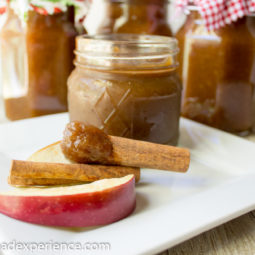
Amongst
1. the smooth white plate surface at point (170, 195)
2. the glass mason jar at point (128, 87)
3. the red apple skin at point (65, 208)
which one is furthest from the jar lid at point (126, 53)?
the red apple skin at point (65, 208)

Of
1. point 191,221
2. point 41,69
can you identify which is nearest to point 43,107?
point 41,69

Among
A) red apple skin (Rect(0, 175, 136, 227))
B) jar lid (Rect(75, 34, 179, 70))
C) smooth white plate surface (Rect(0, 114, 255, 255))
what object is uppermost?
jar lid (Rect(75, 34, 179, 70))

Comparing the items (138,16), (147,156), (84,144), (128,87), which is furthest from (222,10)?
(84,144)

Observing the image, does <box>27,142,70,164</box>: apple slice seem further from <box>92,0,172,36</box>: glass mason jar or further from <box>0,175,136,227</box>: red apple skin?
<box>92,0,172,36</box>: glass mason jar

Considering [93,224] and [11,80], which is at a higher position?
[11,80]

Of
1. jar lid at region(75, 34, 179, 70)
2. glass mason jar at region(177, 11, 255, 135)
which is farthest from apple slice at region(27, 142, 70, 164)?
glass mason jar at region(177, 11, 255, 135)

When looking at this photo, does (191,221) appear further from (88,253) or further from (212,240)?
(88,253)
